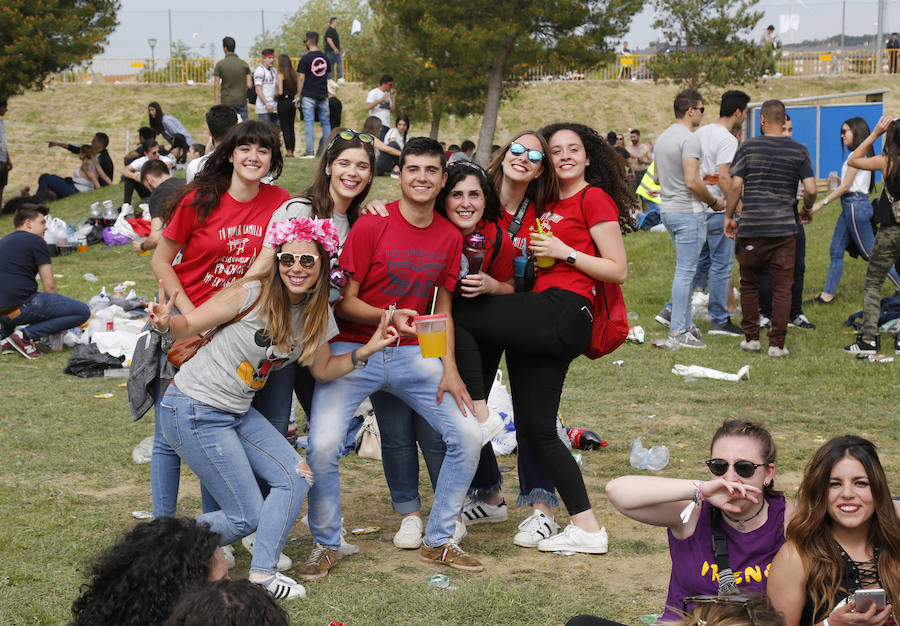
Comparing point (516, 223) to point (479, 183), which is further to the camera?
point (516, 223)

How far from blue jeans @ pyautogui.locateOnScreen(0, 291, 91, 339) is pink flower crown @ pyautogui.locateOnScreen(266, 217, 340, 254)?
232 inches

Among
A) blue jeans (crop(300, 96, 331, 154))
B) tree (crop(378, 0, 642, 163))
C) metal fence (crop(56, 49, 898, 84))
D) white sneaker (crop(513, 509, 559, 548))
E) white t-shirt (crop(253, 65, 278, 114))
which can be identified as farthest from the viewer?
metal fence (crop(56, 49, 898, 84))

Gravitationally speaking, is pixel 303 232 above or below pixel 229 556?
above

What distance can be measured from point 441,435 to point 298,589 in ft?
3.10

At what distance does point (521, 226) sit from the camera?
4562mm

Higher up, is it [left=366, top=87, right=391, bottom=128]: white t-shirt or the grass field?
[left=366, top=87, right=391, bottom=128]: white t-shirt

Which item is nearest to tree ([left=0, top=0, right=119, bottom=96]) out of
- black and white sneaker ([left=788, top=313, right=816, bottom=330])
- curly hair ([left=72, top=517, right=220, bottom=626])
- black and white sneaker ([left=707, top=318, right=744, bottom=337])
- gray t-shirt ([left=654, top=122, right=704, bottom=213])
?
gray t-shirt ([left=654, top=122, right=704, bottom=213])

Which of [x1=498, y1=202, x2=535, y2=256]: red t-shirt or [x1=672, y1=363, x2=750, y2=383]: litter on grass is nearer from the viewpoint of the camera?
[x1=498, y1=202, x2=535, y2=256]: red t-shirt

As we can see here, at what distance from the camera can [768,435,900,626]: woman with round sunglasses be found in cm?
296

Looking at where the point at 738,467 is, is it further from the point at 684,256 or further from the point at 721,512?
the point at 684,256

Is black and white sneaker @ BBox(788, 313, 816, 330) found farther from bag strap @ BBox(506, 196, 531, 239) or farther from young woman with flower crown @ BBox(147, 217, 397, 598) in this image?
young woman with flower crown @ BBox(147, 217, 397, 598)

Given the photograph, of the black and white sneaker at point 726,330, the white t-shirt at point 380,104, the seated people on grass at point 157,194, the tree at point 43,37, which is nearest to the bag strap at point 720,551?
the seated people on grass at point 157,194

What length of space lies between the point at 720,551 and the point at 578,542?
1388 mm

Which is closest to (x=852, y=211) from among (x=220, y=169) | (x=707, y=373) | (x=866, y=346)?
(x=866, y=346)
